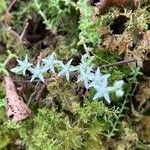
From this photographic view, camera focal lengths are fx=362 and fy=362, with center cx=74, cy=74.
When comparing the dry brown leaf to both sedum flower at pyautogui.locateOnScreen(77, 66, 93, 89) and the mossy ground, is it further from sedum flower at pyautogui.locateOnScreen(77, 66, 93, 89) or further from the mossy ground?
sedum flower at pyautogui.locateOnScreen(77, 66, 93, 89)

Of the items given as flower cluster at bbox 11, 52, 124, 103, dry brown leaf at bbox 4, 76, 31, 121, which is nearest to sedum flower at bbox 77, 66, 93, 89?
flower cluster at bbox 11, 52, 124, 103

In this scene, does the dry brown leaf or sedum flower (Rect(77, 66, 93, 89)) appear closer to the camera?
sedum flower (Rect(77, 66, 93, 89))

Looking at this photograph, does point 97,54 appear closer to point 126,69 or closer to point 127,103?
point 126,69

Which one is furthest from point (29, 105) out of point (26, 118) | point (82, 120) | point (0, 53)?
point (0, 53)

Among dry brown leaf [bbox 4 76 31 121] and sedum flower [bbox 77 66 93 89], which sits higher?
sedum flower [bbox 77 66 93 89]

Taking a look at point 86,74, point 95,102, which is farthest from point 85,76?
point 95,102

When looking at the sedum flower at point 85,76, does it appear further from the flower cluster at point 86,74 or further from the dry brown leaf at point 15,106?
the dry brown leaf at point 15,106
